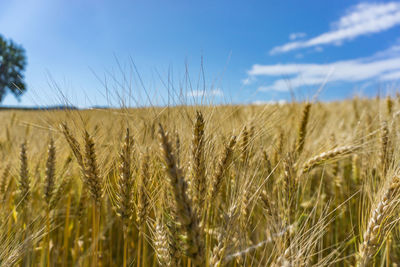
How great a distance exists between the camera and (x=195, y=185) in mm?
975

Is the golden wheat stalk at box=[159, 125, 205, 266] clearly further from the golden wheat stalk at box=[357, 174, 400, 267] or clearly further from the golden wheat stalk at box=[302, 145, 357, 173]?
the golden wheat stalk at box=[302, 145, 357, 173]

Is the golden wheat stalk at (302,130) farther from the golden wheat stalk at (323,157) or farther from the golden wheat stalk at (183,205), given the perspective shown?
the golden wheat stalk at (183,205)

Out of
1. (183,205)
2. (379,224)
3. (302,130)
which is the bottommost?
(379,224)

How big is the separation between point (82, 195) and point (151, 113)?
1.06m

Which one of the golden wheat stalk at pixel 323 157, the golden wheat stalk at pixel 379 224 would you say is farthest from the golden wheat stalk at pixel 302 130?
the golden wheat stalk at pixel 379 224

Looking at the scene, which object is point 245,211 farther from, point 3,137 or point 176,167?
point 3,137

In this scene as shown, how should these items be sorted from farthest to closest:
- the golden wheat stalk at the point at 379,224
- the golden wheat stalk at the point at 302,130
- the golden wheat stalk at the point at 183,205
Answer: the golden wheat stalk at the point at 302,130 < the golden wheat stalk at the point at 379,224 < the golden wheat stalk at the point at 183,205

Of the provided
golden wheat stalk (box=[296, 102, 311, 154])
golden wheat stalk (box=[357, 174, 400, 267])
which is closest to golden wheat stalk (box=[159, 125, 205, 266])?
golden wheat stalk (box=[357, 174, 400, 267])

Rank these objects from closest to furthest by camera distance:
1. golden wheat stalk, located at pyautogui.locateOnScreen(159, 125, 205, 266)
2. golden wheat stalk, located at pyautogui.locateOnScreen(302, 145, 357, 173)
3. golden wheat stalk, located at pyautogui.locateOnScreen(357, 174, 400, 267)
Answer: golden wheat stalk, located at pyautogui.locateOnScreen(159, 125, 205, 266)
golden wheat stalk, located at pyautogui.locateOnScreen(357, 174, 400, 267)
golden wheat stalk, located at pyautogui.locateOnScreen(302, 145, 357, 173)

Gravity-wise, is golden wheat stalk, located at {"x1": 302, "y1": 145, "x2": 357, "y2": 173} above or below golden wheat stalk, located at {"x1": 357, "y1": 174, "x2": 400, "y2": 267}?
above

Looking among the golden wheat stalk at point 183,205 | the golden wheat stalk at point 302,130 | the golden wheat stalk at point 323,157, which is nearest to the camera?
the golden wheat stalk at point 183,205

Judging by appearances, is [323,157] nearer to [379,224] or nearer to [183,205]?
[379,224]

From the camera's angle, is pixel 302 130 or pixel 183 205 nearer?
pixel 183 205

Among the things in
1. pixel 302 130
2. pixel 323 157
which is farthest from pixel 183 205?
pixel 302 130
